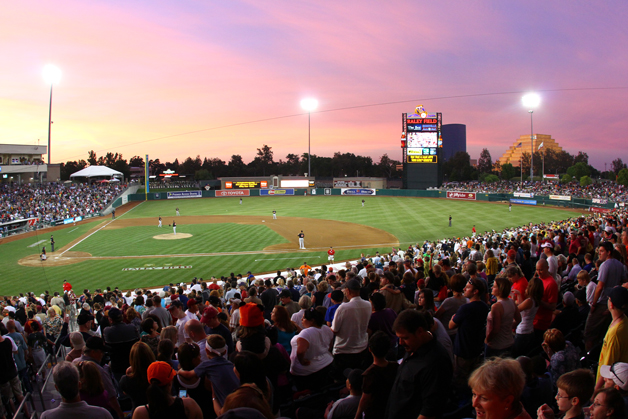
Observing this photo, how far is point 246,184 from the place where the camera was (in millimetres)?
83875

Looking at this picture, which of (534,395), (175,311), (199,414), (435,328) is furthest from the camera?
(175,311)

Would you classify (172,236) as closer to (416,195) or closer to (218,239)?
(218,239)

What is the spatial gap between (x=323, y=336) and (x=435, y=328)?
1.36 metres

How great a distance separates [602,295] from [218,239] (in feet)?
101

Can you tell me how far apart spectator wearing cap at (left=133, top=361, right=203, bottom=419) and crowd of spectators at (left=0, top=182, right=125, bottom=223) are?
4886cm

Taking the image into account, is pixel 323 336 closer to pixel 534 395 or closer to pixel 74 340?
pixel 534 395

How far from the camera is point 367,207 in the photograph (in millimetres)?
57656

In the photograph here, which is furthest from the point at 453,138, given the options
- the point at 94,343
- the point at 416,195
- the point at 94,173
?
the point at 94,343

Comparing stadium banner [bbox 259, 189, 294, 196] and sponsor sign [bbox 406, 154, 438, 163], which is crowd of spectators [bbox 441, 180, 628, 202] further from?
stadium banner [bbox 259, 189, 294, 196]

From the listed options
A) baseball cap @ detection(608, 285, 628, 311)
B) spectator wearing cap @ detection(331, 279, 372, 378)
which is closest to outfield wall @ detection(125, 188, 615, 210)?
baseball cap @ detection(608, 285, 628, 311)

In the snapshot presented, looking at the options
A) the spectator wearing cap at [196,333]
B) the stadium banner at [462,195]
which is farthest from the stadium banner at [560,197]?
the spectator wearing cap at [196,333]

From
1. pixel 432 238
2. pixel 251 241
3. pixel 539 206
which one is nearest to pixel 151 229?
pixel 251 241

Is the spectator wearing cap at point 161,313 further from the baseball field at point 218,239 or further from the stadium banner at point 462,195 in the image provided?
the stadium banner at point 462,195

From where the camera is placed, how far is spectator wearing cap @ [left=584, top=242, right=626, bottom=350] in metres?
5.90
